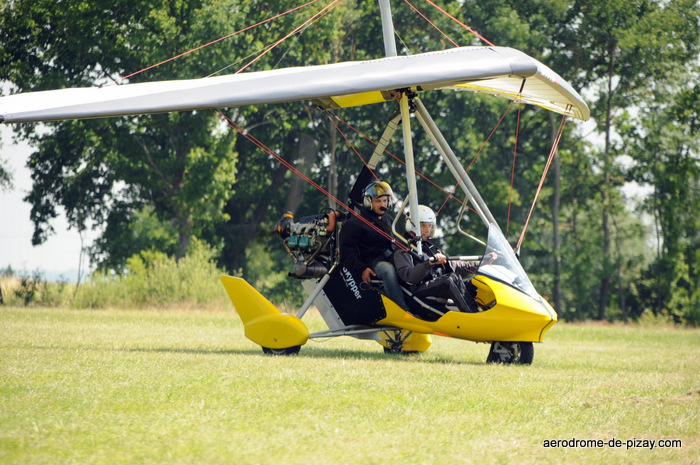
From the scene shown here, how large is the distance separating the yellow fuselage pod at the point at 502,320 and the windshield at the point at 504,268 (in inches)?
3.1

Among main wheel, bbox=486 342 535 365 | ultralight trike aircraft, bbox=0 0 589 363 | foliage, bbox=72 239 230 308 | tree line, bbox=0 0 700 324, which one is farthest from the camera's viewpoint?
tree line, bbox=0 0 700 324

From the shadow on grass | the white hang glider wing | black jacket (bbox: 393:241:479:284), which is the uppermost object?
the white hang glider wing

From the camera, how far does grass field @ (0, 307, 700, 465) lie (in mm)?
5016

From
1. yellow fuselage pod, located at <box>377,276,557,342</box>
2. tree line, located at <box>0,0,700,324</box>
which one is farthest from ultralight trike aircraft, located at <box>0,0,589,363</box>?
tree line, located at <box>0,0,700,324</box>

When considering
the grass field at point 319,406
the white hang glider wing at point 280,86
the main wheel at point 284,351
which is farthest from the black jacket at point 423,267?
the white hang glider wing at point 280,86

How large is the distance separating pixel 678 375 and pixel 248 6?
2433 cm

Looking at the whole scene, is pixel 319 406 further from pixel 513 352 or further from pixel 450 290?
pixel 513 352

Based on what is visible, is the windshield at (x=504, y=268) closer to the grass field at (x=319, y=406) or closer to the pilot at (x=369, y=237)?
the grass field at (x=319, y=406)

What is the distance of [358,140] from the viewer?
33750 mm

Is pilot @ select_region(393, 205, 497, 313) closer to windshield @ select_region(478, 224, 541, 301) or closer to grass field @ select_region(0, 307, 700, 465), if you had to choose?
windshield @ select_region(478, 224, 541, 301)

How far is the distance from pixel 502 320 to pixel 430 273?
3.56 ft

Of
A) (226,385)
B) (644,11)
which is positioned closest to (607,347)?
(226,385)

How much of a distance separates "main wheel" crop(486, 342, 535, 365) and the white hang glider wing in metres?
2.95

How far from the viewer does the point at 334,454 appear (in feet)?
16.2
